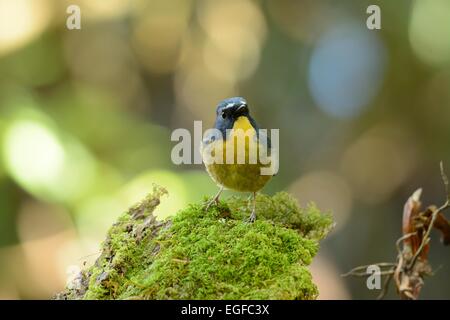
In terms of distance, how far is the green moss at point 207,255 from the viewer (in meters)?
1.47

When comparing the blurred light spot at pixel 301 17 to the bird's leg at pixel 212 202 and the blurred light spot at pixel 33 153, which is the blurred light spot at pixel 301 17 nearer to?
the blurred light spot at pixel 33 153

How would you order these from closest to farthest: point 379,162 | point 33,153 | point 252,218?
point 252,218 < point 33,153 < point 379,162

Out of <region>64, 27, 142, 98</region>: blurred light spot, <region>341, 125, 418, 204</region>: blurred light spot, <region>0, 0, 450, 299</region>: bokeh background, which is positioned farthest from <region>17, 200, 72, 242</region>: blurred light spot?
<region>341, 125, 418, 204</region>: blurred light spot

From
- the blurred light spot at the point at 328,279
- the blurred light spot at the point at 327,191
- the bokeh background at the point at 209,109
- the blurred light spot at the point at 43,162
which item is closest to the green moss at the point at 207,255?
the bokeh background at the point at 209,109

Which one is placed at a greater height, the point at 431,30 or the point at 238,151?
the point at 431,30

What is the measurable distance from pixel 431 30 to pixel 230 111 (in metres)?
2.58

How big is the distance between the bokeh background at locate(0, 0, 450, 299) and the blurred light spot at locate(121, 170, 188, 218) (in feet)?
0.04

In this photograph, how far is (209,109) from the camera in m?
4.58

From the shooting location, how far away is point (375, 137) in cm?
436

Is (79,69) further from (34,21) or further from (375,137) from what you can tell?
(375,137)

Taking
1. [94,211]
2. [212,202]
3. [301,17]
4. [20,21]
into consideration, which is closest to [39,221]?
[94,211]

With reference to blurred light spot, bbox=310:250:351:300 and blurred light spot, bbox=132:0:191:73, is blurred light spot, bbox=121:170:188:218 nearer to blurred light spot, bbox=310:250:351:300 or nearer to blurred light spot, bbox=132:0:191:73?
blurred light spot, bbox=132:0:191:73

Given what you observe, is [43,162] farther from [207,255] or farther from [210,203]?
[207,255]
